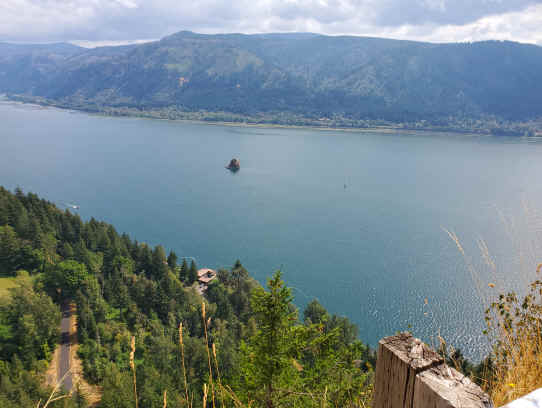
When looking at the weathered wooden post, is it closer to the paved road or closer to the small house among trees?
the paved road

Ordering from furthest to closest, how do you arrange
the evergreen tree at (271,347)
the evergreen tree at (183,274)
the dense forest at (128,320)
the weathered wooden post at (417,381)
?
the evergreen tree at (183,274)
the dense forest at (128,320)
the evergreen tree at (271,347)
the weathered wooden post at (417,381)

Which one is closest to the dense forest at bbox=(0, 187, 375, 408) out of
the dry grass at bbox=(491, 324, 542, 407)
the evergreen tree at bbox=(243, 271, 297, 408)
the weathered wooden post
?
the evergreen tree at bbox=(243, 271, 297, 408)

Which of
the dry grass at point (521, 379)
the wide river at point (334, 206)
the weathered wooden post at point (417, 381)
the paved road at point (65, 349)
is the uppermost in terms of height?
the weathered wooden post at point (417, 381)

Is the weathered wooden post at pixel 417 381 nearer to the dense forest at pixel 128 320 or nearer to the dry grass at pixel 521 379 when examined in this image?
the dry grass at pixel 521 379

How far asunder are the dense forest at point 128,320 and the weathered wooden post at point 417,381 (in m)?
3.93

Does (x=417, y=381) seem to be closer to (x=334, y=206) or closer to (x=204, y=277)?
(x=204, y=277)

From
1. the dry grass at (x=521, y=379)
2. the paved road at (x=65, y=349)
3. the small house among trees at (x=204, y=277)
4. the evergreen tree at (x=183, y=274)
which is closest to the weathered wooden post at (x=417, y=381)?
the dry grass at (x=521, y=379)

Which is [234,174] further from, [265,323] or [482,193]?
[265,323]

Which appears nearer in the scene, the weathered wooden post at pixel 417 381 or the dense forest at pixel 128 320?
the weathered wooden post at pixel 417 381

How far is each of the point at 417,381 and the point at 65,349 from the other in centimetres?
2709

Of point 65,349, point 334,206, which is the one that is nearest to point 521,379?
point 65,349

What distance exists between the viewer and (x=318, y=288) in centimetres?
3098

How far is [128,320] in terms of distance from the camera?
87.3 feet

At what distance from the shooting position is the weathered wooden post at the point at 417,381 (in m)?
0.72
